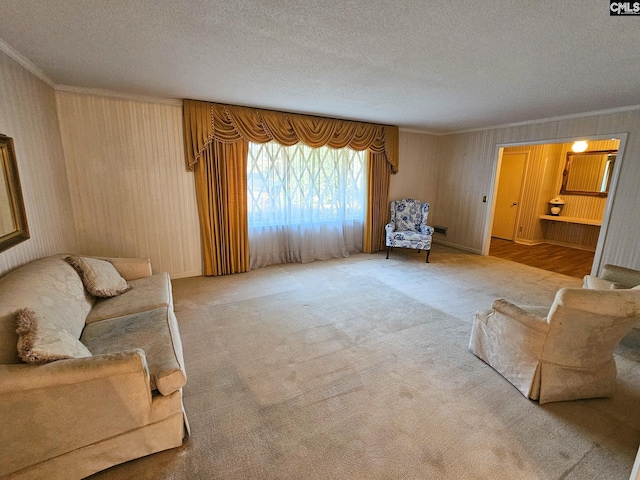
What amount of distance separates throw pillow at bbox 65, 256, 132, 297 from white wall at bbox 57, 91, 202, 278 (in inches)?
45.8

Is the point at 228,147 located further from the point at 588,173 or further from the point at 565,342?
the point at 588,173

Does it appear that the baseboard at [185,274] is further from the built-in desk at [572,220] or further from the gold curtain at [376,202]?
the built-in desk at [572,220]

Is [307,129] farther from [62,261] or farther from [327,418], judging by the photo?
[327,418]

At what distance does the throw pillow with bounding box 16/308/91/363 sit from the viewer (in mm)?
1240

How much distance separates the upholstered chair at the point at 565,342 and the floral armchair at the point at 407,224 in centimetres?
277

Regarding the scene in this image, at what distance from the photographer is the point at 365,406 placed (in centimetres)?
182

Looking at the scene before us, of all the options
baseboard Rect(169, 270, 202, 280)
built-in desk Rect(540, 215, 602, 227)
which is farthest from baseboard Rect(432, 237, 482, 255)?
baseboard Rect(169, 270, 202, 280)

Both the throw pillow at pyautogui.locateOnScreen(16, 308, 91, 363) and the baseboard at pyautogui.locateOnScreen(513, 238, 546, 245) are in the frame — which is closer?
the throw pillow at pyautogui.locateOnScreen(16, 308, 91, 363)

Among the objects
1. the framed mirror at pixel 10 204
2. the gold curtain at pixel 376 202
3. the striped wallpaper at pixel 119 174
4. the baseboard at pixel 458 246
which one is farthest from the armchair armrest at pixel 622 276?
the framed mirror at pixel 10 204

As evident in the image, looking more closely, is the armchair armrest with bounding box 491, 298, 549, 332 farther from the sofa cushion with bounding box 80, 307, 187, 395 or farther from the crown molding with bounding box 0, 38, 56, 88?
the crown molding with bounding box 0, 38, 56, 88

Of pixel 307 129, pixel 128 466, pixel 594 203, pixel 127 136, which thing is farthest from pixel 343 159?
pixel 594 203

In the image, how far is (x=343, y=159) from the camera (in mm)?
4828

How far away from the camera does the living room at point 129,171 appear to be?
7.66 feet

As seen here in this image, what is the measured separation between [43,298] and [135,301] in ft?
2.07
